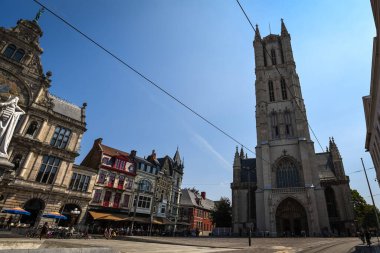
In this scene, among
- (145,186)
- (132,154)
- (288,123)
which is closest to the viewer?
(145,186)

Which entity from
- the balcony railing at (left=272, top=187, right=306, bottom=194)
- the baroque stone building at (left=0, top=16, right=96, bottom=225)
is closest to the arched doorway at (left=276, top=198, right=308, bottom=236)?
the balcony railing at (left=272, top=187, right=306, bottom=194)

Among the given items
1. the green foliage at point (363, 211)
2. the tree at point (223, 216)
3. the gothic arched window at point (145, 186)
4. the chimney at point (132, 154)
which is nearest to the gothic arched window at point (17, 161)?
the chimney at point (132, 154)

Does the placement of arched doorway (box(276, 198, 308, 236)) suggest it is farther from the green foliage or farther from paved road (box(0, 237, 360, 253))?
the green foliage

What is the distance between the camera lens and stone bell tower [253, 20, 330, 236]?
36719mm

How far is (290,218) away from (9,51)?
4555 cm

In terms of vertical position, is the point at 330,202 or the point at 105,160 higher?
the point at 105,160

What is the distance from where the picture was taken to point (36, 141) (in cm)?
2459

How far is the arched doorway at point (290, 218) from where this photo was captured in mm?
37497

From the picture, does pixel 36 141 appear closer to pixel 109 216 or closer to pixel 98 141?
pixel 98 141

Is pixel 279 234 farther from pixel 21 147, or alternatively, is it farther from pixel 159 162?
pixel 21 147

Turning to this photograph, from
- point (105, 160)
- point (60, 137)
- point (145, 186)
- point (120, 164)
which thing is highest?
point (60, 137)

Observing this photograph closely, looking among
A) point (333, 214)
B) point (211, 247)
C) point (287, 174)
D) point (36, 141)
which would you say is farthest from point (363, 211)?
A: point (36, 141)

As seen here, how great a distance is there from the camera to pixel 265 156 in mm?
42125

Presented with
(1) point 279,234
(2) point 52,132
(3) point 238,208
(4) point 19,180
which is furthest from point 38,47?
(1) point 279,234
